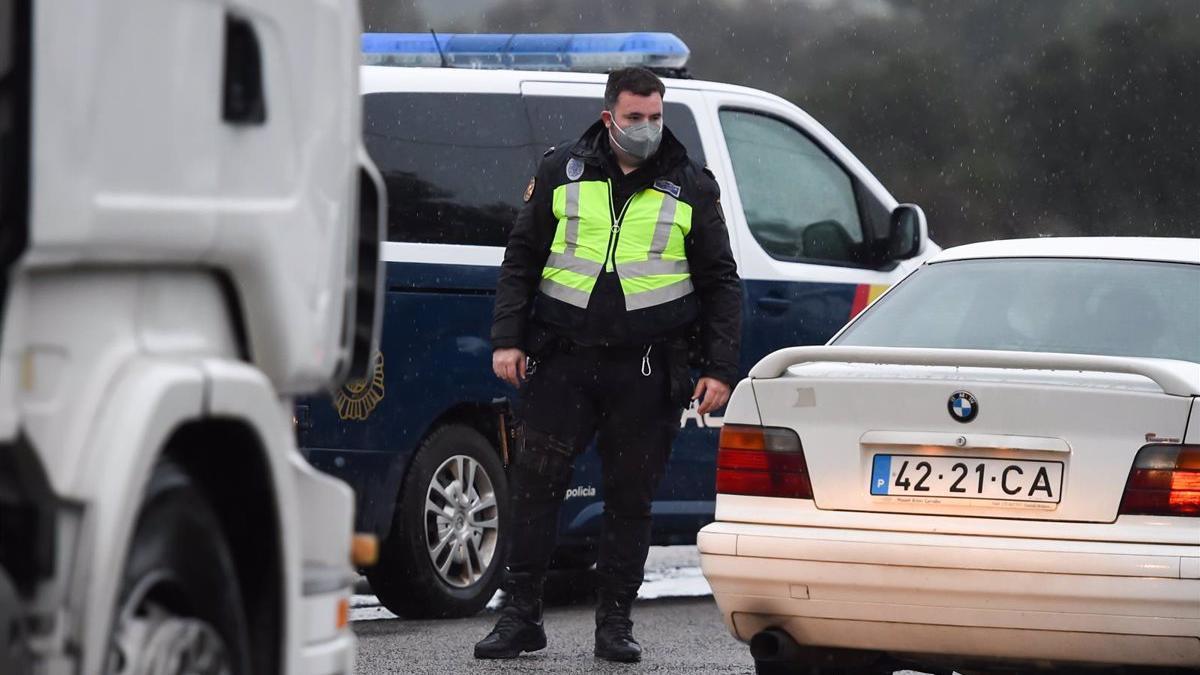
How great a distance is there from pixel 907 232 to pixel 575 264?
266 centimetres

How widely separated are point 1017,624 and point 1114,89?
150 ft

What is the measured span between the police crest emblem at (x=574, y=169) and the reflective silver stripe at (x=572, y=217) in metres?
0.03

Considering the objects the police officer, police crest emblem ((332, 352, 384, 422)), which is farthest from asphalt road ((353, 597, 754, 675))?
police crest emblem ((332, 352, 384, 422))

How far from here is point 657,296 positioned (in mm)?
8141

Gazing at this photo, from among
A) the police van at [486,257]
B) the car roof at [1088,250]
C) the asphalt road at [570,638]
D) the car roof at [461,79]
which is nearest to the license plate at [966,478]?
the car roof at [1088,250]

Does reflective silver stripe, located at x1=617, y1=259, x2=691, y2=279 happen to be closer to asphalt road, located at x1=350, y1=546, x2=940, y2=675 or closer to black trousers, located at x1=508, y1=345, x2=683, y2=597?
black trousers, located at x1=508, y1=345, x2=683, y2=597

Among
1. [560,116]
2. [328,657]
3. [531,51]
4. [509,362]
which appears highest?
[531,51]

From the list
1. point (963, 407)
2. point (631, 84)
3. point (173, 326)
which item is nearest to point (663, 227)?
point (631, 84)

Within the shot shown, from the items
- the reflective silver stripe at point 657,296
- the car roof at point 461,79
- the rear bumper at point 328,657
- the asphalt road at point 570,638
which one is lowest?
the asphalt road at point 570,638

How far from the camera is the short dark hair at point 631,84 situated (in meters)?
8.14

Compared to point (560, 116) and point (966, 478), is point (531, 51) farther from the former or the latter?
point (966, 478)

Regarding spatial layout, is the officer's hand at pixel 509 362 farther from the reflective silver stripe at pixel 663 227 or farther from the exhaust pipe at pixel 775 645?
the exhaust pipe at pixel 775 645

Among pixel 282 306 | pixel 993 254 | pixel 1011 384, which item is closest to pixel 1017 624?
pixel 1011 384

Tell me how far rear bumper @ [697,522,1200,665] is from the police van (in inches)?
101
